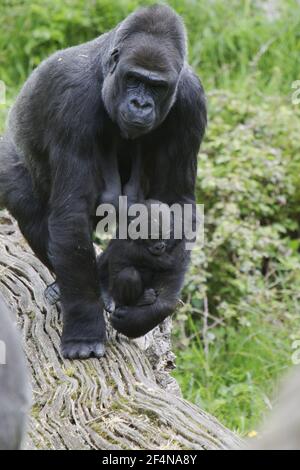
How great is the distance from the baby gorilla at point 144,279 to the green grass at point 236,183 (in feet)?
3.19

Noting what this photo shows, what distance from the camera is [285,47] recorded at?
9.26 metres

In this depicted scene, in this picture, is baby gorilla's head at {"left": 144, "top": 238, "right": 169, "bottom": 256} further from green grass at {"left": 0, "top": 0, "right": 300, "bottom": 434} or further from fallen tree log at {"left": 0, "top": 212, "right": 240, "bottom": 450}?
green grass at {"left": 0, "top": 0, "right": 300, "bottom": 434}

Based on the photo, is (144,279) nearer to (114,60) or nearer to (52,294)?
(52,294)

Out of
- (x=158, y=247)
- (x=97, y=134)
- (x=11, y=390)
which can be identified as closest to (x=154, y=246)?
(x=158, y=247)

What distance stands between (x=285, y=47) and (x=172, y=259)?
482cm

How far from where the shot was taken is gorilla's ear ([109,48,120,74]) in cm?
464

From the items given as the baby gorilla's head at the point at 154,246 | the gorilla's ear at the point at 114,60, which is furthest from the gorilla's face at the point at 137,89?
the baby gorilla's head at the point at 154,246

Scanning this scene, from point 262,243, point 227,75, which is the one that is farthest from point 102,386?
point 227,75

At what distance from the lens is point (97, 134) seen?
15.6 feet

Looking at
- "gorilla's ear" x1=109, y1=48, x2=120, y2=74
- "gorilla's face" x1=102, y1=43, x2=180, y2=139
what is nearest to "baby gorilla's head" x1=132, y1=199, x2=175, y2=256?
"gorilla's face" x1=102, y1=43, x2=180, y2=139

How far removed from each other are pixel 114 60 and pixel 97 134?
0.36 metres

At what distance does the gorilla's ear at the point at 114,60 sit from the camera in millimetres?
4637

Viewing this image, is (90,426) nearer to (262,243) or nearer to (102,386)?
(102,386)

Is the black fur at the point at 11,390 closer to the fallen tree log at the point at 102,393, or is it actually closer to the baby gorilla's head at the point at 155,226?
the fallen tree log at the point at 102,393
